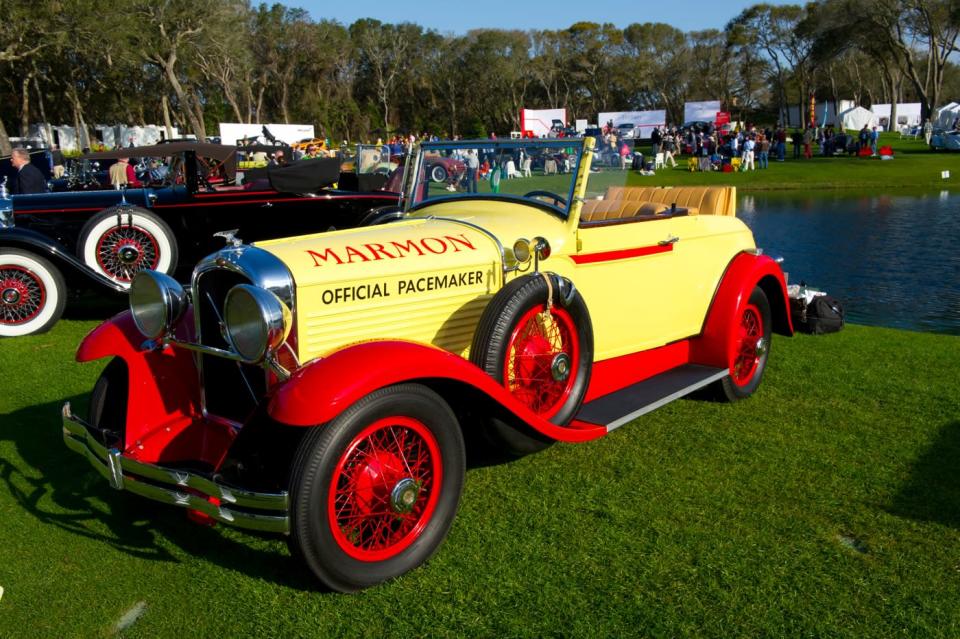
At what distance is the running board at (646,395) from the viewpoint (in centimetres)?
410

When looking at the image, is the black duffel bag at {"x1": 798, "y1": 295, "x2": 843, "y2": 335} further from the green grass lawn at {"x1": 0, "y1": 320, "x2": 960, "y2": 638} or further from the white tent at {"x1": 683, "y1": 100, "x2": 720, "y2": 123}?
the white tent at {"x1": 683, "y1": 100, "x2": 720, "y2": 123}

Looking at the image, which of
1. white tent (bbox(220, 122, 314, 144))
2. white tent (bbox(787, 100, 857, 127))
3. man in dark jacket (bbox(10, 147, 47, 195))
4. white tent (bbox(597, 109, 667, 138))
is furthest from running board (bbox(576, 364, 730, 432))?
white tent (bbox(787, 100, 857, 127))

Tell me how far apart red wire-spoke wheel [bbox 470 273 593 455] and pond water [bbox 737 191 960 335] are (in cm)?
605

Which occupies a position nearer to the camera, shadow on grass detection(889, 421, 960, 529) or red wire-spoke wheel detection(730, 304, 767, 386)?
shadow on grass detection(889, 421, 960, 529)

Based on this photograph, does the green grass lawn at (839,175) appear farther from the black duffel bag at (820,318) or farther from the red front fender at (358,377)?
the red front fender at (358,377)

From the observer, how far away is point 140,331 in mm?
3674

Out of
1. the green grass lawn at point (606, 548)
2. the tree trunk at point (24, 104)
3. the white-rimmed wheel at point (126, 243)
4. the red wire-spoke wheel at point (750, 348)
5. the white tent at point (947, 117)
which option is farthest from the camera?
the white tent at point (947, 117)

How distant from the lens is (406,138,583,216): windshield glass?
4402 mm

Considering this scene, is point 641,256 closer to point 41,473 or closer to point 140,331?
point 140,331

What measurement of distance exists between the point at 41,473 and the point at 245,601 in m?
1.98

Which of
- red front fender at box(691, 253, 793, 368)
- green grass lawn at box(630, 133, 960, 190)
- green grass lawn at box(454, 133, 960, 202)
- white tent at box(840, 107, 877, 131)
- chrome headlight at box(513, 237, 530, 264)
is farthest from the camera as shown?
white tent at box(840, 107, 877, 131)

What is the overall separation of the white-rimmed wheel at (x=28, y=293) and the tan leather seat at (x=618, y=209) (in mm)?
5688

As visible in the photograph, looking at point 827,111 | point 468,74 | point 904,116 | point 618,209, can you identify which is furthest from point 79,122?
point 904,116

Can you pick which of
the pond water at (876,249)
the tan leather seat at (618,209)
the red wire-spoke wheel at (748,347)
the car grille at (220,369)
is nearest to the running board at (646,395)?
the red wire-spoke wheel at (748,347)
